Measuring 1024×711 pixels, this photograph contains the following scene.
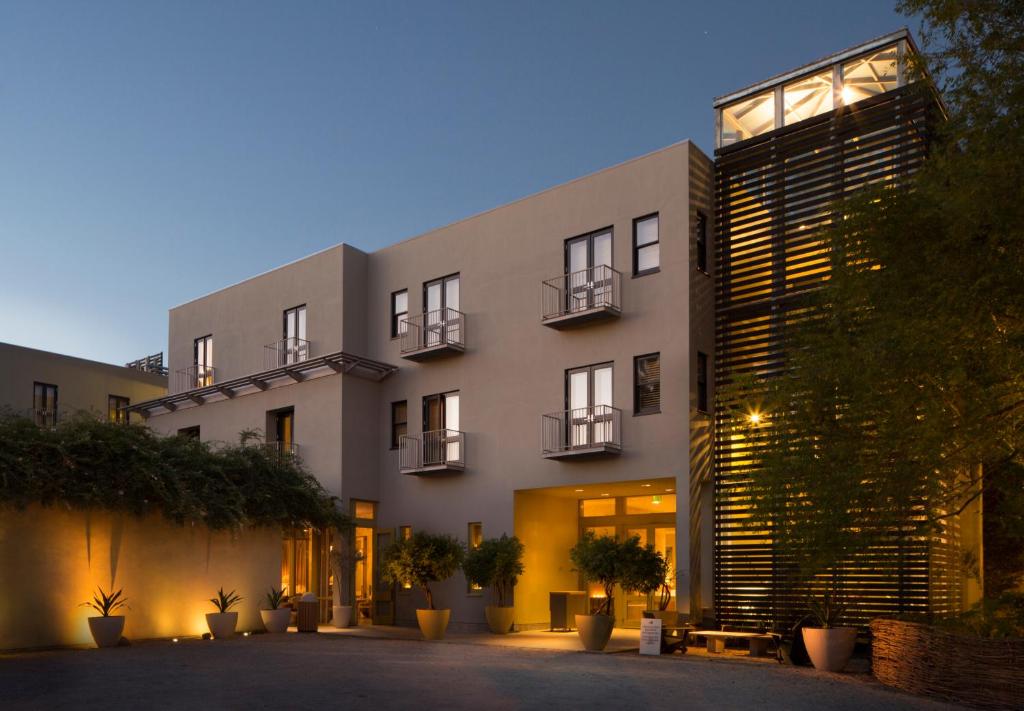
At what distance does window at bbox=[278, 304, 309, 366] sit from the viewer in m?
27.8

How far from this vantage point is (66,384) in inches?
1359

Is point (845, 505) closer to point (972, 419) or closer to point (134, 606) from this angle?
point (972, 419)

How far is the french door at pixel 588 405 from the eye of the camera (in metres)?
22.0

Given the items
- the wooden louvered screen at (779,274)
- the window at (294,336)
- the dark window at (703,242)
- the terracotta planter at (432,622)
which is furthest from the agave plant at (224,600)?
the dark window at (703,242)

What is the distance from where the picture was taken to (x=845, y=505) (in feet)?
43.6

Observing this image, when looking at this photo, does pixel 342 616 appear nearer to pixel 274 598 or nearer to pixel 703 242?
pixel 274 598

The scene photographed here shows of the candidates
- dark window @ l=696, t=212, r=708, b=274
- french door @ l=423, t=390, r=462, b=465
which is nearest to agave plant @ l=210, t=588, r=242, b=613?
french door @ l=423, t=390, r=462, b=465

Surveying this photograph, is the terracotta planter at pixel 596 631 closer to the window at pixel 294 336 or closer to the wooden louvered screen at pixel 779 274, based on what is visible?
the wooden louvered screen at pixel 779 274

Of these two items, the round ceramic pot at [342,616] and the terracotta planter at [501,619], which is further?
the round ceramic pot at [342,616]

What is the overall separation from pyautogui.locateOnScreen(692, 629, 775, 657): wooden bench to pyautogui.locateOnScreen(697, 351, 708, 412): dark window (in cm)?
496

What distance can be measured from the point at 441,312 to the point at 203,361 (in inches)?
372

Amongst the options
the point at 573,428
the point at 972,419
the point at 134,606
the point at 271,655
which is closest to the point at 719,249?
the point at 573,428

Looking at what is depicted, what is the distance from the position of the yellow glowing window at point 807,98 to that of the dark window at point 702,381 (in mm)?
5049

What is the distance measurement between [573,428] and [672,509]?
10.1ft
